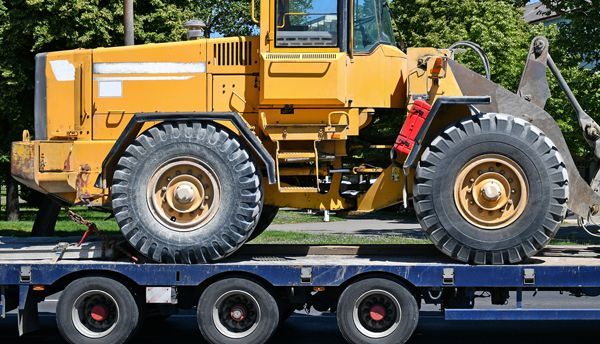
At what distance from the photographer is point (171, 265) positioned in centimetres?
926

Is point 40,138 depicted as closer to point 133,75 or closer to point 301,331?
point 133,75

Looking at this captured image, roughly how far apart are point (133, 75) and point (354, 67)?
2.38 m

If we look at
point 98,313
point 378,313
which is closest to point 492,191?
point 378,313

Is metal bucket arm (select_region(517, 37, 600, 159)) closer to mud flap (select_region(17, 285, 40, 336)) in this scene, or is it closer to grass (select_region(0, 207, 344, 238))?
mud flap (select_region(17, 285, 40, 336))

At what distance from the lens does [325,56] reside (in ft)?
31.3

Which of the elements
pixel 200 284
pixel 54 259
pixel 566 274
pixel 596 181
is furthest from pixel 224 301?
pixel 596 181

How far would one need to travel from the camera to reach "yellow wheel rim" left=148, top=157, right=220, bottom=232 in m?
9.46

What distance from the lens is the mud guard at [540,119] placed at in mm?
9570

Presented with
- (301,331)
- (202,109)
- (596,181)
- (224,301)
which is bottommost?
(301,331)

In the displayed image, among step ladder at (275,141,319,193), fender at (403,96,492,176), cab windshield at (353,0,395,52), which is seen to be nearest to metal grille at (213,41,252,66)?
step ladder at (275,141,319,193)

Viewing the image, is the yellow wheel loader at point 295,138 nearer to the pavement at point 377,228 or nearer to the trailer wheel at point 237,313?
the trailer wheel at point 237,313

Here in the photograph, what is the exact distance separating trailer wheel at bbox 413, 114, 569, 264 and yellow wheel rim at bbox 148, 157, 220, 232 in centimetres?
210

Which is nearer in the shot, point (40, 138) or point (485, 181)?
point (485, 181)

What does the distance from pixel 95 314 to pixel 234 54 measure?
308 cm
